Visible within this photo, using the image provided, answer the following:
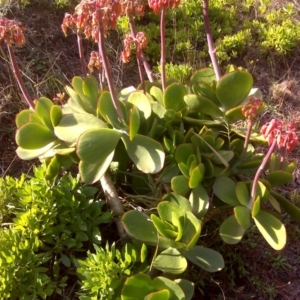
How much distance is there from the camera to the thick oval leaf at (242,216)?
218 cm

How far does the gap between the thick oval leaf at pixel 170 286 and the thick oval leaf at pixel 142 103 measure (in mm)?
883

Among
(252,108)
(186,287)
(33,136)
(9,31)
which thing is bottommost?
(186,287)

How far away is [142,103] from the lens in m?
2.46

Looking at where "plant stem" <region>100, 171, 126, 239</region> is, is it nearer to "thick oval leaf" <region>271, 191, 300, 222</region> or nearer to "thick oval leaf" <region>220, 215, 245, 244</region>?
"thick oval leaf" <region>220, 215, 245, 244</region>

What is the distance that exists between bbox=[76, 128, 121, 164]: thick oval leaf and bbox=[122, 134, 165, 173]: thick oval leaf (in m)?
0.07

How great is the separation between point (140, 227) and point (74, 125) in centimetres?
67

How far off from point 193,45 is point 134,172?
188cm

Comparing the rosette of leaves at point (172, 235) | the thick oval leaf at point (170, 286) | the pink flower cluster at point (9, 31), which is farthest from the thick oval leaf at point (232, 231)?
the pink flower cluster at point (9, 31)

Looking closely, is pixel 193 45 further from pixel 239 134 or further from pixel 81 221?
pixel 81 221

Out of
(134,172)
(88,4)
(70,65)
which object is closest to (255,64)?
(70,65)

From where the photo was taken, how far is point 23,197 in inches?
92.0

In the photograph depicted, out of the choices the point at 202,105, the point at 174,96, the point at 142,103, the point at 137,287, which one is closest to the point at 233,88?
the point at 202,105

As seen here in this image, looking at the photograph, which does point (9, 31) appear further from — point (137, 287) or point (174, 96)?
point (137, 287)

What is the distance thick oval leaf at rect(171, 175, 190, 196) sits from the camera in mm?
2297
